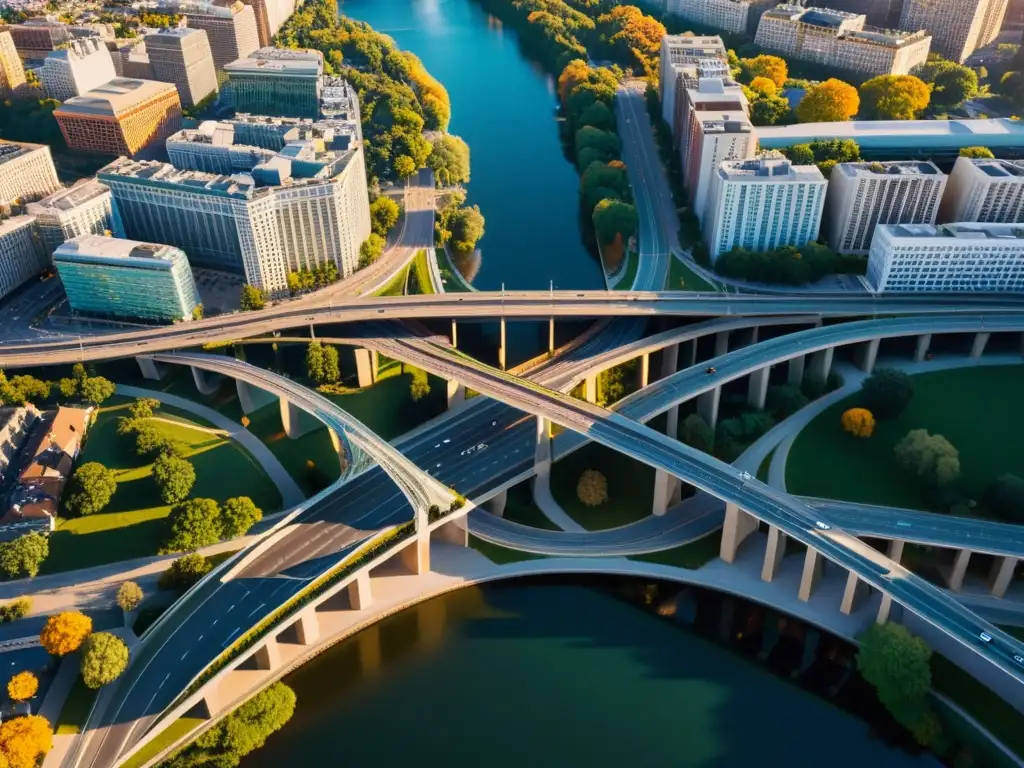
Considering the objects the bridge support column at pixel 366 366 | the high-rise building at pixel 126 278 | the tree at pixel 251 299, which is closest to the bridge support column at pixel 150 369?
the high-rise building at pixel 126 278

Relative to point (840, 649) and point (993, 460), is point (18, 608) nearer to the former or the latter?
point (840, 649)

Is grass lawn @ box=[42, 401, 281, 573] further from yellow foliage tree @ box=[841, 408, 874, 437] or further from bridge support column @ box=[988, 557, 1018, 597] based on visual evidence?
bridge support column @ box=[988, 557, 1018, 597]

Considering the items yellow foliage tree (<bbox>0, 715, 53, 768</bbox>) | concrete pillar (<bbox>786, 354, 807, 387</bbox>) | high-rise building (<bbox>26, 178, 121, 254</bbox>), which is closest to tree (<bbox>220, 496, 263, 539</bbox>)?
yellow foliage tree (<bbox>0, 715, 53, 768</bbox>)

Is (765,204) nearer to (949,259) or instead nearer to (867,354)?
(949,259)

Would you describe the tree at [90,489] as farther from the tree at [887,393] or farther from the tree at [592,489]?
the tree at [887,393]

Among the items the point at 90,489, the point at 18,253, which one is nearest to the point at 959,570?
the point at 90,489
